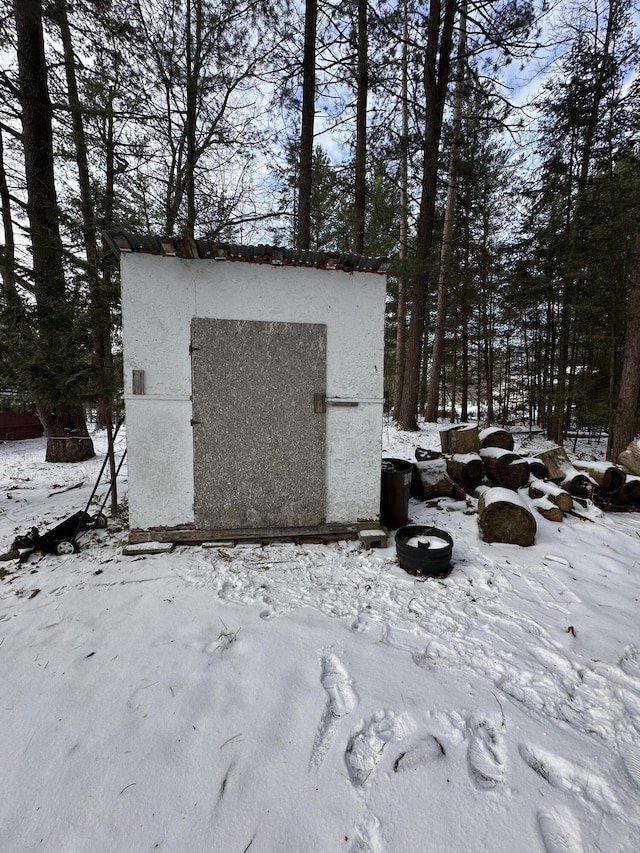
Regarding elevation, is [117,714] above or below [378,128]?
below

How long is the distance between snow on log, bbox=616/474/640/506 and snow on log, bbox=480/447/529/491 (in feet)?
4.03

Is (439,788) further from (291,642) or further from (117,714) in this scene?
(117,714)

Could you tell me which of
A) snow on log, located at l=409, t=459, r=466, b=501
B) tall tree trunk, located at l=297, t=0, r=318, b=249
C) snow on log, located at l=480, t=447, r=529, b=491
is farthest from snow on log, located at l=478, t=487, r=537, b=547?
tall tree trunk, located at l=297, t=0, r=318, b=249

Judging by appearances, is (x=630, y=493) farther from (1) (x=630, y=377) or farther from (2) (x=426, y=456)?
(1) (x=630, y=377)

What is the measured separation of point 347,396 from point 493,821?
311 cm

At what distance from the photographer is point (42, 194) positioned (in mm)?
5430

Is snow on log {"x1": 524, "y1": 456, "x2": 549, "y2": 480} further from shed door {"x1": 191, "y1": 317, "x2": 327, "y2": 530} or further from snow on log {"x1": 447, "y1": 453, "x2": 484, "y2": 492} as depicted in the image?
shed door {"x1": 191, "y1": 317, "x2": 327, "y2": 530}

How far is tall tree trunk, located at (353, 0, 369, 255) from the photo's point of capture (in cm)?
703

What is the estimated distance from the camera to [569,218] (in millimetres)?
7867

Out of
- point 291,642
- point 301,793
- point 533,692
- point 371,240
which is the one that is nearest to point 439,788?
point 301,793

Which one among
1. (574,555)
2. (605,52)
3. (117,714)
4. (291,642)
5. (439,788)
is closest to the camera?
(439,788)

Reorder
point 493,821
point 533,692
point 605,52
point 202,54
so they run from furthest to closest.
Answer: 1. point 605,52
2. point 202,54
3. point 533,692
4. point 493,821

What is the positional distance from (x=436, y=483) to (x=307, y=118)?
23.4 ft

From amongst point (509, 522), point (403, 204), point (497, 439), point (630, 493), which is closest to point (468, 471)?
point (497, 439)
